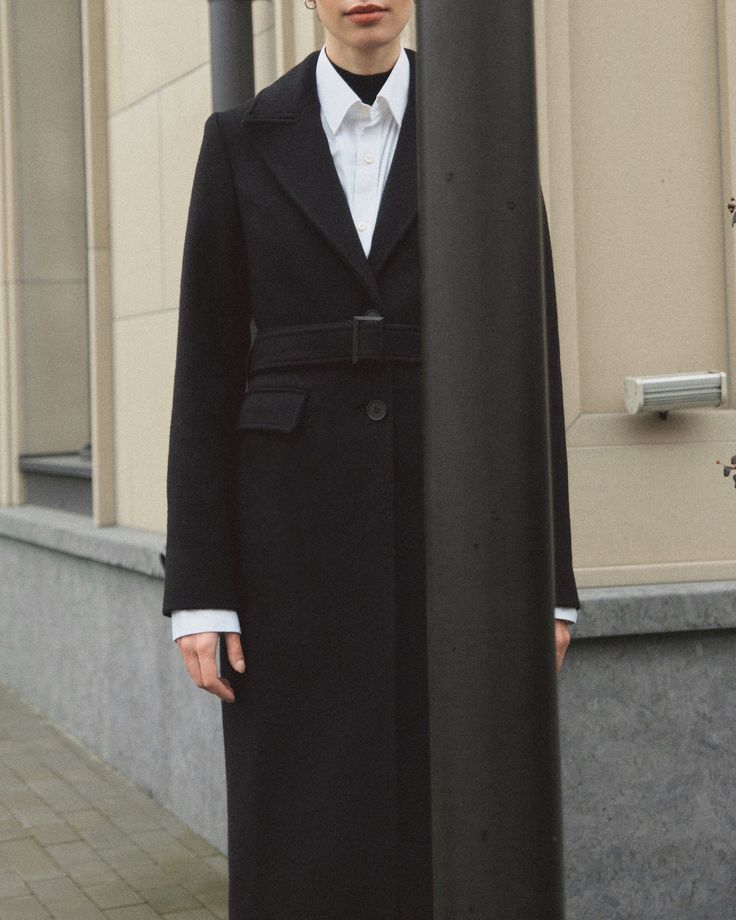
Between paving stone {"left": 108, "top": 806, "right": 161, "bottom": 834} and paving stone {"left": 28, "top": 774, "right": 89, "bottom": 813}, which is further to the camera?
paving stone {"left": 28, "top": 774, "right": 89, "bottom": 813}

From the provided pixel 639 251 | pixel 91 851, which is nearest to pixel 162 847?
pixel 91 851

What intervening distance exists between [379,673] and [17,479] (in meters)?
6.11

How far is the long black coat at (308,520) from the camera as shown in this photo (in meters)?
2.45

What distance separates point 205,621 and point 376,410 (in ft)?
1.47

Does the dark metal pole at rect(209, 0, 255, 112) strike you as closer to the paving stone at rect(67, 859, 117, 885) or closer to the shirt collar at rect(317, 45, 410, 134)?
the shirt collar at rect(317, 45, 410, 134)

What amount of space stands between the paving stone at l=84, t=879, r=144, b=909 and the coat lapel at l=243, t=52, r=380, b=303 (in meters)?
2.68

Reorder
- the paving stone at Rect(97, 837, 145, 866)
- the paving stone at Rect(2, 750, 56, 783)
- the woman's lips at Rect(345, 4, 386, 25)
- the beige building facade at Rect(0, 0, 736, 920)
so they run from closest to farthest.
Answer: the woman's lips at Rect(345, 4, 386, 25) < the beige building facade at Rect(0, 0, 736, 920) < the paving stone at Rect(97, 837, 145, 866) < the paving stone at Rect(2, 750, 56, 783)

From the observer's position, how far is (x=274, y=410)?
249 cm

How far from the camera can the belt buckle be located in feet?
7.96

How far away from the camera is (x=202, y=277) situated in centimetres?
256

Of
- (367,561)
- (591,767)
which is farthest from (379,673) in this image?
(591,767)

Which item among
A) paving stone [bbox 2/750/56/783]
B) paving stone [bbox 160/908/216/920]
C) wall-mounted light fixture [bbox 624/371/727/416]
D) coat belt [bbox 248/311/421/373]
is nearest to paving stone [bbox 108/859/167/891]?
paving stone [bbox 160/908/216/920]

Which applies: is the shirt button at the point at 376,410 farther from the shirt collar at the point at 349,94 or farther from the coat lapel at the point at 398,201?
the shirt collar at the point at 349,94

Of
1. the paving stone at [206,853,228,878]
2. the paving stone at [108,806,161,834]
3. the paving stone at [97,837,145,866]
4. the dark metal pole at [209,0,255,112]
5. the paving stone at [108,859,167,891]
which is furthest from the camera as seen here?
the paving stone at [108,806,161,834]
